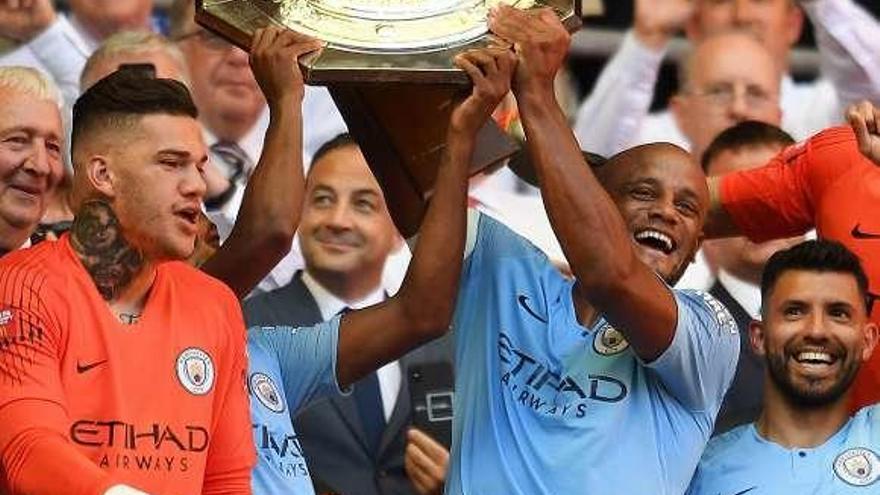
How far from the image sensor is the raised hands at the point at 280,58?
563 cm

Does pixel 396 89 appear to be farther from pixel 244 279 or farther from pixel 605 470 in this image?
pixel 605 470

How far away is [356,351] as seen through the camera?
5.95 metres

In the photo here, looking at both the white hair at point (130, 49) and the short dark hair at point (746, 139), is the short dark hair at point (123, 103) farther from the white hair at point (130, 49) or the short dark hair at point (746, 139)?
the short dark hair at point (746, 139)

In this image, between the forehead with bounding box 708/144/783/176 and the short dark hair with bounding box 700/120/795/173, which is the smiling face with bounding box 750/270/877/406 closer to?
the forehead with bounding box 708/144/783/176

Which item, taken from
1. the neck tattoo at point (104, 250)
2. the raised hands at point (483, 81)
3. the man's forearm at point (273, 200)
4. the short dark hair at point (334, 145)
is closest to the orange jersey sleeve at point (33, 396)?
the neck tattoo at point (104, 250)

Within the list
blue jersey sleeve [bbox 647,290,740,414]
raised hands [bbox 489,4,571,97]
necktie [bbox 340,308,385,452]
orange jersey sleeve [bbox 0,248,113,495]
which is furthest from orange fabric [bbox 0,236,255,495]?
necktie [bbox 340,308,385,452]

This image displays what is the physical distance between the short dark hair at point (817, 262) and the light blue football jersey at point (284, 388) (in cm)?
110

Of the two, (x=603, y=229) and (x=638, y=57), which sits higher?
(x=638, y=57)

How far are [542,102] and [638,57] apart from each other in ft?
10.2

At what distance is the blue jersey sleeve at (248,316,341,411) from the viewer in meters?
5.95

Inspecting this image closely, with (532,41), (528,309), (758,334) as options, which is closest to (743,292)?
(758,334)

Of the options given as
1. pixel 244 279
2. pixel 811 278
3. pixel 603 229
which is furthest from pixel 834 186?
pixel 244 279

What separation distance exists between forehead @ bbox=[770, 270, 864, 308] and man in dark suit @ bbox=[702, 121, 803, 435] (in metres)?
1.11

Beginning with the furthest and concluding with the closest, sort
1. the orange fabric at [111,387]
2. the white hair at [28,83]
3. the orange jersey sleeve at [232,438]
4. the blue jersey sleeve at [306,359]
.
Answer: the white hair at [28,83] < the blue jersey sleeve at [306,359] < the orange jersey sleeve at [232,438] < the orange fabric at [111,387]
